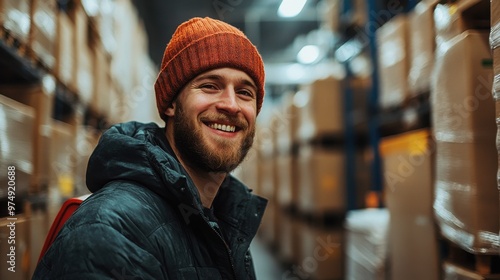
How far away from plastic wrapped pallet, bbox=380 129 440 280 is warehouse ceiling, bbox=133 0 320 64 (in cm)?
496

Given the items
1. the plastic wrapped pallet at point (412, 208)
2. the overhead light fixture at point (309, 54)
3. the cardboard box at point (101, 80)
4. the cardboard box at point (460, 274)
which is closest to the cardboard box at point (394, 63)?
the plastic wrapped pallet at point (412, 208)

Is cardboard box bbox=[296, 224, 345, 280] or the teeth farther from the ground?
the teeth

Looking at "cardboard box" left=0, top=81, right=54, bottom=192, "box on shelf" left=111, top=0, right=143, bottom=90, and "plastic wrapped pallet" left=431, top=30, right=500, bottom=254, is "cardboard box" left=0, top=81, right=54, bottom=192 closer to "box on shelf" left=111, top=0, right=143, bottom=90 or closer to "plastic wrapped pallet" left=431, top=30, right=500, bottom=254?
"plastic wrapped pallet" left=431, top=30, right=500, bottom=254

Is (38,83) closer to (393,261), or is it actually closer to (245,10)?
(393,261)

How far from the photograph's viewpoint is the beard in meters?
1.78

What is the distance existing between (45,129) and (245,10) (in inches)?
281

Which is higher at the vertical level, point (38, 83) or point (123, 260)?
point (38, 83)

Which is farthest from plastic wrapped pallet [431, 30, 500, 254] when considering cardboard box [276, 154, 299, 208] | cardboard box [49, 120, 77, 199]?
cardboard box [276, 154, 299, 208]

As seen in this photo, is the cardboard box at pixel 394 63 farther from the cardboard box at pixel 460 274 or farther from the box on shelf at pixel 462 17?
the cardboard box at pixel 460 274

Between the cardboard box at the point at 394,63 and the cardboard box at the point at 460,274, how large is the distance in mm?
1476

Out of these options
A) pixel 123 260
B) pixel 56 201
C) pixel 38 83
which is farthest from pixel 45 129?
pixel 123 260

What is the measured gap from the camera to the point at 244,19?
10109mm

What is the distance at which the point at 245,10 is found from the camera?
945cm

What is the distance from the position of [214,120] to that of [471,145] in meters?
1.24
